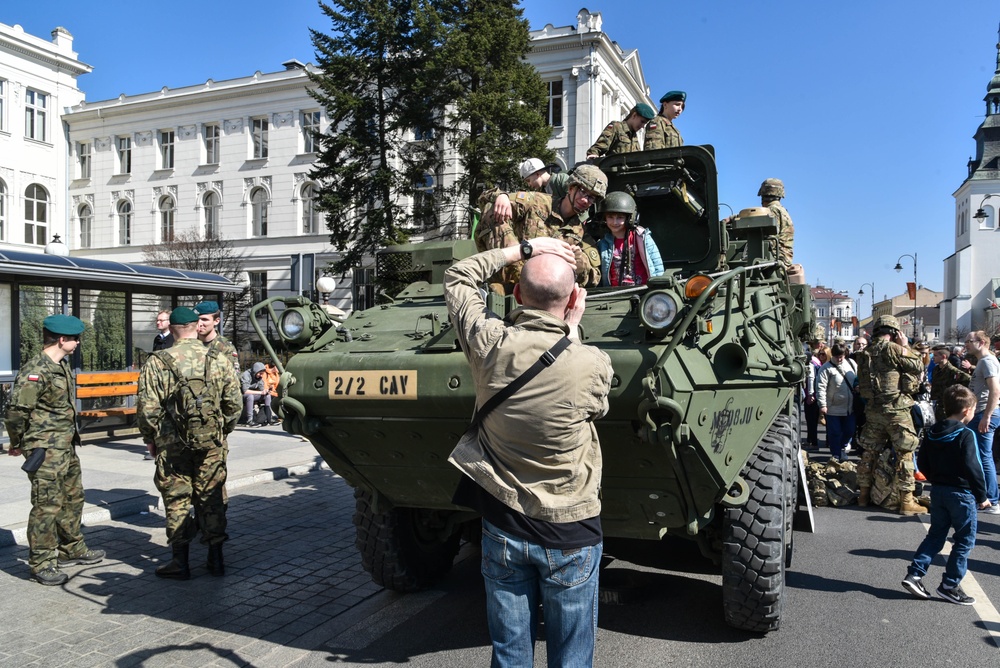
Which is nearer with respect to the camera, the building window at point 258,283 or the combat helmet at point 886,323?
the combat helmet at point 886,323

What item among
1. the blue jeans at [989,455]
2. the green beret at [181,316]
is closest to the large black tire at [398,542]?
the green beret at [181,316]

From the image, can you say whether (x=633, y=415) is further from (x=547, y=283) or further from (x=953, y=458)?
(x=953, y=458)

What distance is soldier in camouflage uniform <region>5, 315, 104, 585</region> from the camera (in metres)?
5.45

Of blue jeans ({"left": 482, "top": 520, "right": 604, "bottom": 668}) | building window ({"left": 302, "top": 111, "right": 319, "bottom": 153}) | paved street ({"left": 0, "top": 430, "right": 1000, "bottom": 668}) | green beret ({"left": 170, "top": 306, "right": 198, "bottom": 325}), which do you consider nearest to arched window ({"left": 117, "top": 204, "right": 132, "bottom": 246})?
building window ({"left": 302, "top": 111, "right": 319, "bottom": 153})

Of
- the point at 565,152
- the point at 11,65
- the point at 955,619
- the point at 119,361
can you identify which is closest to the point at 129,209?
the point at 11,65

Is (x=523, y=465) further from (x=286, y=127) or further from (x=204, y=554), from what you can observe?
(x=286, y=127)

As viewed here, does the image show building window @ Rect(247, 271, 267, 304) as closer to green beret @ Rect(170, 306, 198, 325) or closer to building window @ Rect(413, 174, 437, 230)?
building window @ Rect(413, 174, 437, 230)

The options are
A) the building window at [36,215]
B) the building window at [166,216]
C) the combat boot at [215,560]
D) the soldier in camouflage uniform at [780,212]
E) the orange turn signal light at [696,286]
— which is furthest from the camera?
the building window at [166,216]

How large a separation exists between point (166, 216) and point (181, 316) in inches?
1484

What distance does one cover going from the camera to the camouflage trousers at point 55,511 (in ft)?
17.8

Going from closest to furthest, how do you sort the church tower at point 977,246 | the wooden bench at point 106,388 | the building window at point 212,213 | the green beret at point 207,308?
the green beret at point 207,308 < the wooden bench at point 106,388 < the building window at point 212,213 < the church tower at point 977,246

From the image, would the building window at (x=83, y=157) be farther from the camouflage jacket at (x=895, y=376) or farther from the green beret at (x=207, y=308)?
the camouflage jacket at (x=895, y=376)

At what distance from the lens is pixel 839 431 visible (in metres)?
10.8

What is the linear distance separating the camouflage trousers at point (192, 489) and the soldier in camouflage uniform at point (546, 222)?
93.0 inches
